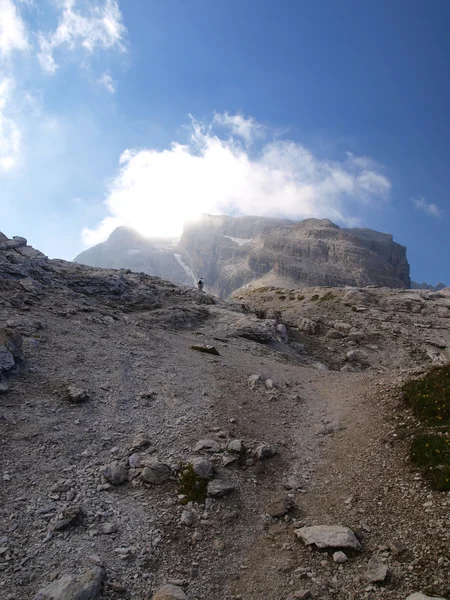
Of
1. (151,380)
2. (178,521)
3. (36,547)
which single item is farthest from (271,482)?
(151,380)

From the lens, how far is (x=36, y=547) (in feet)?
32.6

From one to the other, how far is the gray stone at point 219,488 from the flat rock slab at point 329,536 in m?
2.65

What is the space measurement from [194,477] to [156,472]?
133 centimetres

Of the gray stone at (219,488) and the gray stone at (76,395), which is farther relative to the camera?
the gray stone at (76,395)

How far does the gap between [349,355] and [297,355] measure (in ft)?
17.9

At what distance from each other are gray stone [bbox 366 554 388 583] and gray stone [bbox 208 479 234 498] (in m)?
4.84

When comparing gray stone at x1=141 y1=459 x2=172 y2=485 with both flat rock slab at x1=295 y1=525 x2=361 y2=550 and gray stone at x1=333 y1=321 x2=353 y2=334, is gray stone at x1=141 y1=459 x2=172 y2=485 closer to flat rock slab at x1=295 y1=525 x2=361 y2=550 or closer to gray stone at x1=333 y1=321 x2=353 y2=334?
flat rock slab at x1=295 y1=525 x2=361 y2=550

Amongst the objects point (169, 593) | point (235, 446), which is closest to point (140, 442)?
point (235, 446)

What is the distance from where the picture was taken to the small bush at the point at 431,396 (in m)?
15.3

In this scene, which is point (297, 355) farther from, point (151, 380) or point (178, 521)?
point (178, 521)

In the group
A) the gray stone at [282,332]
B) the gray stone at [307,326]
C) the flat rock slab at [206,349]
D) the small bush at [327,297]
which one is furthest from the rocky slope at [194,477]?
the small bush at [327,297]

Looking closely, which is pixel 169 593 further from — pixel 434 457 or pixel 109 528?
pixel 434 457

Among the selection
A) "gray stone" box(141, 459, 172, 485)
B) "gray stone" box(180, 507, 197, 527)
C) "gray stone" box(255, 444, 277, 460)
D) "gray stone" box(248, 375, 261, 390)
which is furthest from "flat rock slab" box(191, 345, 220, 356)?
"gray stone" box(180, 507, 197, 527)

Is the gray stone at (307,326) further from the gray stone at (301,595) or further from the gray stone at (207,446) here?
the gray stone at (301,595)
